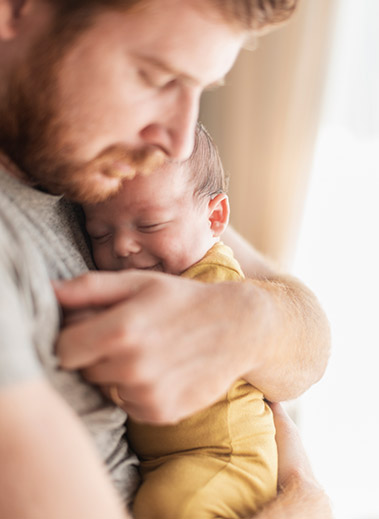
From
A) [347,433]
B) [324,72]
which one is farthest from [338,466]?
[324,72]

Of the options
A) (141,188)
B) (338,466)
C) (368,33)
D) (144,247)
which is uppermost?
(368,33)

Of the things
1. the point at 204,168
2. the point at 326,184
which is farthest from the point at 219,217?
the point at 326,184

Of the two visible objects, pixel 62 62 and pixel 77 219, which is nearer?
pixel 62 62

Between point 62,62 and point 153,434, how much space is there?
0.59 m

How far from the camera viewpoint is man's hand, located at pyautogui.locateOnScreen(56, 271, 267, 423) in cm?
75

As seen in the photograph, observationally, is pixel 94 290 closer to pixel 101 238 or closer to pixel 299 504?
pixel 101 238

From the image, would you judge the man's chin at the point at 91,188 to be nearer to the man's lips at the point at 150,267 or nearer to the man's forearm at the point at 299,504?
Answer: the man's lips at the point at 150,267

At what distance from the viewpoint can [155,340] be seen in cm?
79

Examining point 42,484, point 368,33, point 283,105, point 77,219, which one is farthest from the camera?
point 283,105

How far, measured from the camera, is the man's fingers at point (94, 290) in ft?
2.60

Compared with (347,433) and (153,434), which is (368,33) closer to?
(347,433)

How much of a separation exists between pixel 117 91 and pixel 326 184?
1.65 metres

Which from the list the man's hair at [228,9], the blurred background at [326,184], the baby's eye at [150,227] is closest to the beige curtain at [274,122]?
the blurred background at [326,184]

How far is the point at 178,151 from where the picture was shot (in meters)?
0.95
